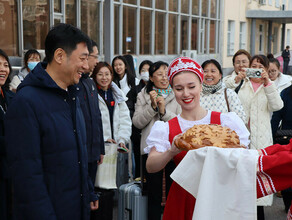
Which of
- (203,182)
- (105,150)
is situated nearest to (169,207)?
(203,182)

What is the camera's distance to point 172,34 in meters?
20.5

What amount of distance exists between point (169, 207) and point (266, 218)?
321cm

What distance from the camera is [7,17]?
1002 cm

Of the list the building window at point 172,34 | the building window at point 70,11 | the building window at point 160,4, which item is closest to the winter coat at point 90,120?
the building window at point 70,11

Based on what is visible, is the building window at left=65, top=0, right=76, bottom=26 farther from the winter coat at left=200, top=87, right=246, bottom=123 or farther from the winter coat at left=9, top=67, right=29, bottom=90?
the winter coat at left=200, top=87, right=246, bottom=123

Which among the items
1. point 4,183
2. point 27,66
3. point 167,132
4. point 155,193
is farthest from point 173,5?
point 167,132

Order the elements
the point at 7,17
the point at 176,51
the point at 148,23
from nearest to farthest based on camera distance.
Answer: the point at 7,17
the point at 148,23
the point at 176,51

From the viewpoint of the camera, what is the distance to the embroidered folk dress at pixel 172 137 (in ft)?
8.50

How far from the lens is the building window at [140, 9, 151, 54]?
691 inches

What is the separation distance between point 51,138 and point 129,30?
14377 millimetres

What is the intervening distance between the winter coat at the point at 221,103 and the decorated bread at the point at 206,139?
7.50ft

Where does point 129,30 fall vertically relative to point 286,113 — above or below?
above

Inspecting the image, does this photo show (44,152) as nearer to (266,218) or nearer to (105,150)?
(105,150)

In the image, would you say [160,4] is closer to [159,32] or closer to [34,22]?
[159,32]
